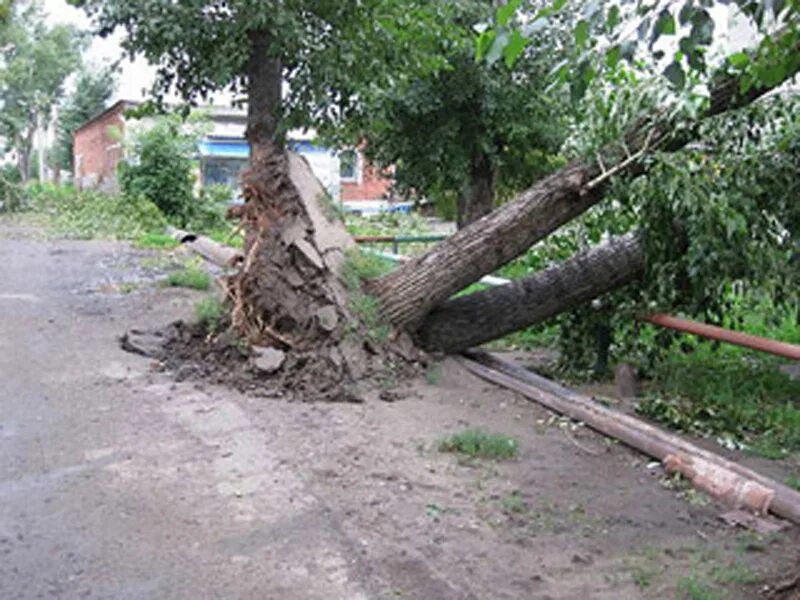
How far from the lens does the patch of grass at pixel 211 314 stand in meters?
7.12

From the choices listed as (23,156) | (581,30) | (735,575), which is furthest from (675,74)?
(23,156)

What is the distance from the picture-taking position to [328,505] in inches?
164

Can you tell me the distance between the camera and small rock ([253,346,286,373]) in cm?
625

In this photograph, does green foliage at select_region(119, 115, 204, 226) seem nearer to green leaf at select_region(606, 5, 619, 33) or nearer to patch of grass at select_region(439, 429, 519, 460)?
patch of grass at select_region(439, 429, 519, 460)

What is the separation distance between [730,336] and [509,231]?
1.71 meters

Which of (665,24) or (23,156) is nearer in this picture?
(665,24)

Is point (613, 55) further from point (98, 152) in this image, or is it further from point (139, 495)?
point (98, 152)

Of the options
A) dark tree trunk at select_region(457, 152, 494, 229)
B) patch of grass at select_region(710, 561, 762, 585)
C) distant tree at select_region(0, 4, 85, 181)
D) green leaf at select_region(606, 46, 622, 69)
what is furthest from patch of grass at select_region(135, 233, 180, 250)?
distant tree at select_region(0, 4, 85, 181)

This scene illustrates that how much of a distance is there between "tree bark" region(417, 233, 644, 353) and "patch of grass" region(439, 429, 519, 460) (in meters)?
1.83

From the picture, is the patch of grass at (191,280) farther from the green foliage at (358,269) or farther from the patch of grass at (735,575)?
the patch of grass at (735,575)

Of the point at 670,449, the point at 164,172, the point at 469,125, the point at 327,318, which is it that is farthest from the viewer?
the point at 164,172

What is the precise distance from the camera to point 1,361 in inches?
267

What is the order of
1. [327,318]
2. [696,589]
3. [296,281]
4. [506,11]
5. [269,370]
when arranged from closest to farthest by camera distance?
[506,11] → [696,589] → [269,370] → [327,318] → [296,281]

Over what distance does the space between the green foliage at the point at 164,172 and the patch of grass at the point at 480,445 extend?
54.1ft
